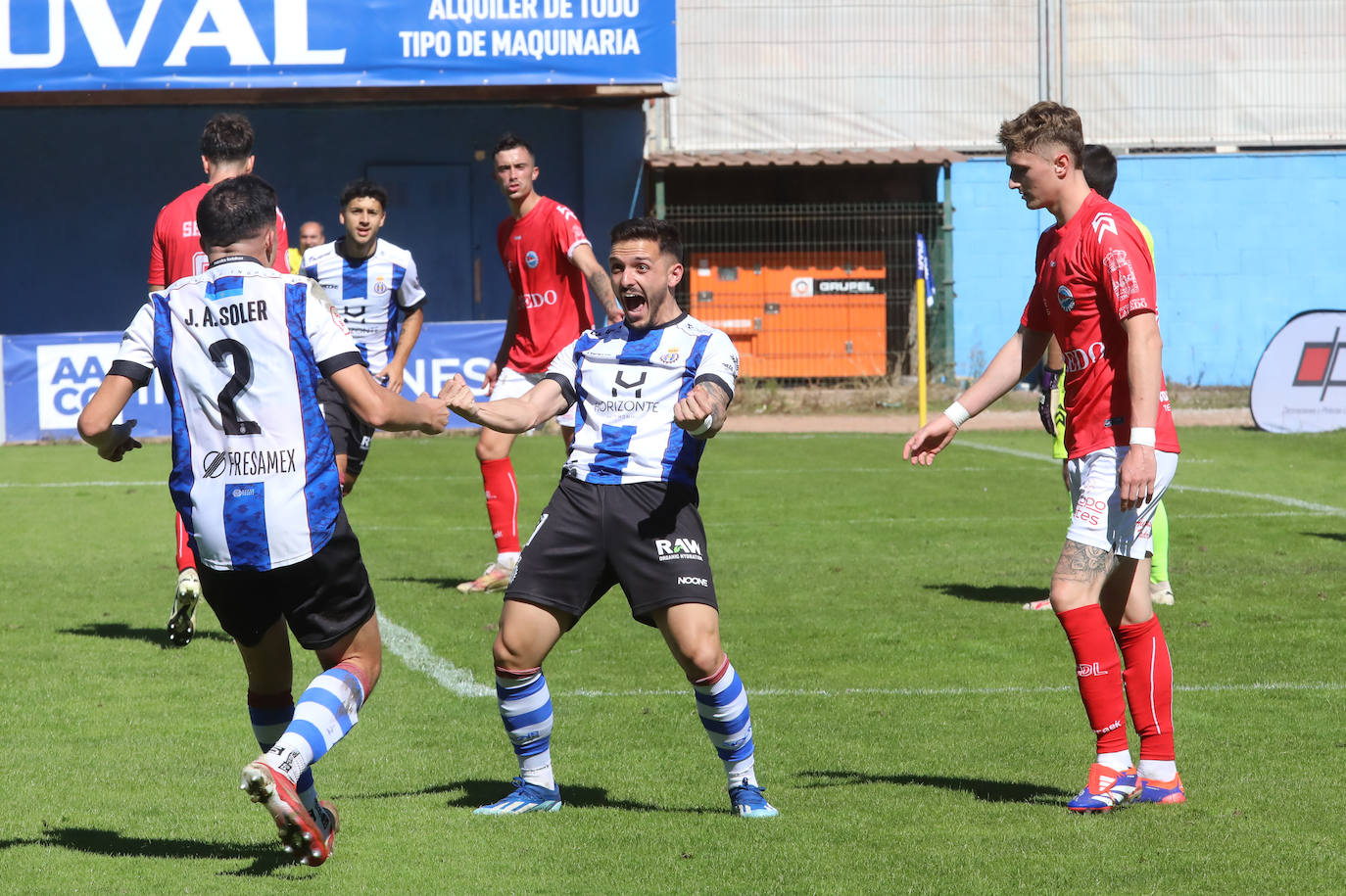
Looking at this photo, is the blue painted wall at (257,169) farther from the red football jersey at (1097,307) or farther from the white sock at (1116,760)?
the white sock at (1116,760)

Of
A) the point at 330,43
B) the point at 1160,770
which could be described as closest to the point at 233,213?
the point at 1160,770

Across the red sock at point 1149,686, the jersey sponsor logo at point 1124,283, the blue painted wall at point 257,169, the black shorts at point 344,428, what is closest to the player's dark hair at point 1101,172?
the jersey sponsor logo at point 1124,283

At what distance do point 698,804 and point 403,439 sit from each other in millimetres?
15259

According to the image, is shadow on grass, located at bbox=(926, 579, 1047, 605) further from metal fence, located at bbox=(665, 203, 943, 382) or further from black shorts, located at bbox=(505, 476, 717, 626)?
metal fence, located at bbox=(665, 203, 943, 382)

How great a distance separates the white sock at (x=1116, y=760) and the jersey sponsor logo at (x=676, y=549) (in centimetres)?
137

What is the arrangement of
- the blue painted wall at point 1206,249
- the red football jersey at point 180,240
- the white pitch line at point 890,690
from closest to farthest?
the white pitch line at point 890,690, the red football jersey at point 180,240, the blue painted wall at point 1206,249

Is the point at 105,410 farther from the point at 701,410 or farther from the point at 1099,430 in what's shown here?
the point at 1099,430

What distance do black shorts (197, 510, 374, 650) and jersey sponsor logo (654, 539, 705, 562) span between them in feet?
2.94

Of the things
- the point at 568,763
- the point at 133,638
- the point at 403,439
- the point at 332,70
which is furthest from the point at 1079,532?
the point at 332,70

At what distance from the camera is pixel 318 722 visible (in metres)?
4.24

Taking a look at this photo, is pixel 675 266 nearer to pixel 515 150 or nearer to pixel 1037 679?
pixel 1037 679

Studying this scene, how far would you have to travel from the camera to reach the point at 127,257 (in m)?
25.7

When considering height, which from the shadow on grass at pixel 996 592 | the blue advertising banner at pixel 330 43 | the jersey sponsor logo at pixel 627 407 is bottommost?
the shadow on grass at pixel 996 592

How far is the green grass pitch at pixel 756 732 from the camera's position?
4371 mm
